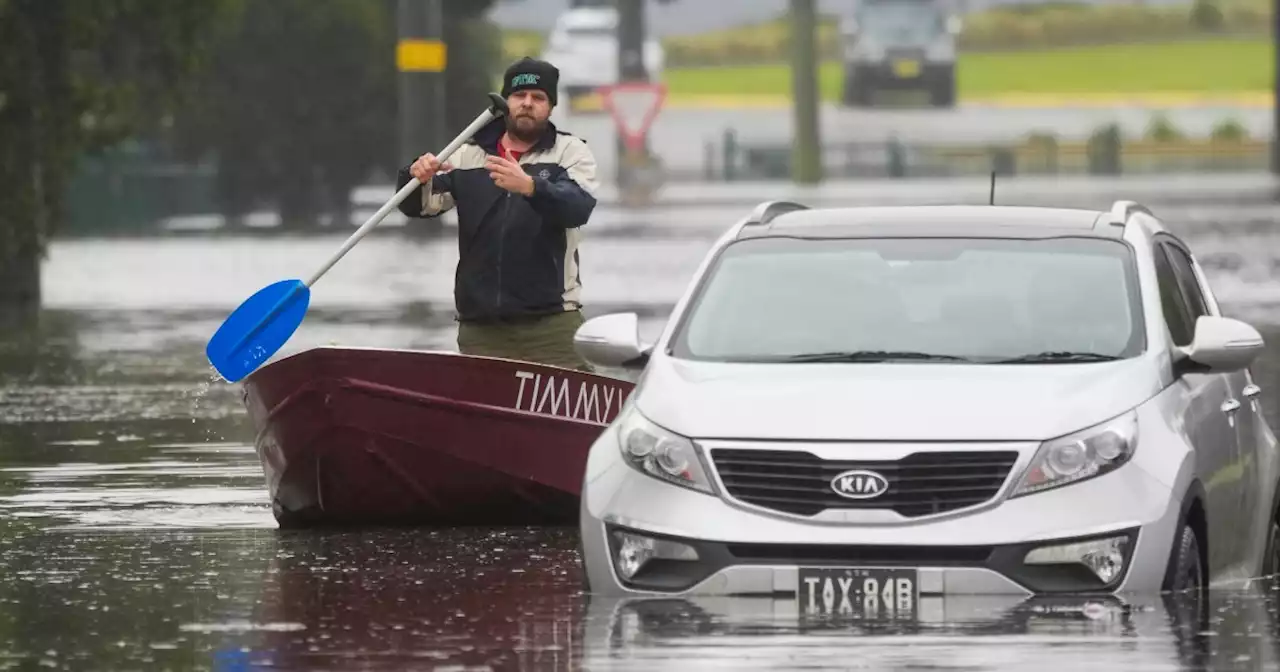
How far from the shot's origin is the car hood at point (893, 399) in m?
10.4

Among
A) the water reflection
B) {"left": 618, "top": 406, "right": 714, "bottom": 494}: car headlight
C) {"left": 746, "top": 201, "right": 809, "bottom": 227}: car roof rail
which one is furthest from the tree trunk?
the water reflection

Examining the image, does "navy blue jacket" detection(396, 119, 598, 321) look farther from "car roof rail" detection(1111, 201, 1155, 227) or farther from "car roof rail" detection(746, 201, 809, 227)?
"car roof rail" detection(1111, 201, 1155, 227)

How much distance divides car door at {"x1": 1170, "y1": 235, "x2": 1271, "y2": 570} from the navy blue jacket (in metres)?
2.96

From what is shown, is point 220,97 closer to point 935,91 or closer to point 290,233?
point 290,233

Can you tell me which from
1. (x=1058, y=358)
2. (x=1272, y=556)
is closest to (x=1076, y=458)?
(x=1058, y=358)

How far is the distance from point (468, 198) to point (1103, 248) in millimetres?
3320

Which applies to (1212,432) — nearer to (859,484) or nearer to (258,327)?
(859,484)

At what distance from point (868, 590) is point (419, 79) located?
38786mm

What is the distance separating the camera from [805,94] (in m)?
75.1

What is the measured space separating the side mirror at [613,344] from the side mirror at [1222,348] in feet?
5.83

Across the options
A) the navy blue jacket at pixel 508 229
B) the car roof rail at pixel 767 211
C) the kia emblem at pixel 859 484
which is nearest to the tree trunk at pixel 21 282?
the navy blue jacket at pixel 508 229

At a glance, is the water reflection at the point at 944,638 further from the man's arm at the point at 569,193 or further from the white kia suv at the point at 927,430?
the man's arm at the point at 569,193

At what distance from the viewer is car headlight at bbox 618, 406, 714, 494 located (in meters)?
10.4

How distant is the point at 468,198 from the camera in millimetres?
14250
